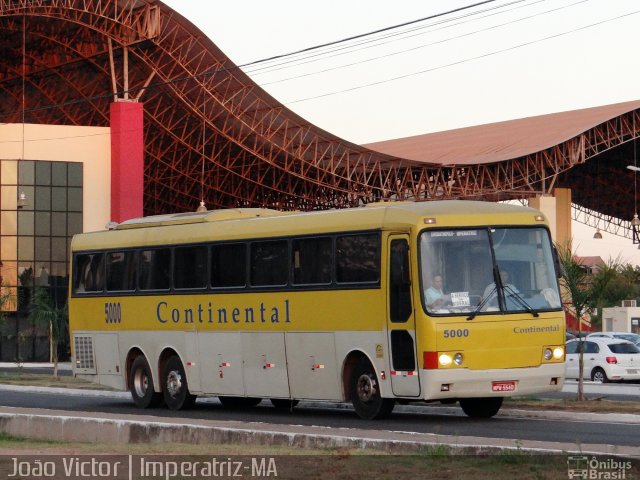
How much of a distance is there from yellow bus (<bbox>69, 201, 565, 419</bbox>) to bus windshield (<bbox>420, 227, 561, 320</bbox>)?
22mm

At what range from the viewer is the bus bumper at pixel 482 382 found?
2133 centimetres

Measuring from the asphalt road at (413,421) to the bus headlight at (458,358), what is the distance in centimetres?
100

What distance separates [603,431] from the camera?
20.6 m

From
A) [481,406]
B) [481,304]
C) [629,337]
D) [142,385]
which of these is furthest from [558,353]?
[629,337]

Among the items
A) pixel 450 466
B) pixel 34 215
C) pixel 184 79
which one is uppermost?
pixel 184 79

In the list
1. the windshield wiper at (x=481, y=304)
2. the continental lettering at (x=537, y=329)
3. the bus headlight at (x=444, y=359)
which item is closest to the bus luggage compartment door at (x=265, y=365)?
the bus headlight at (x=444, y=359)

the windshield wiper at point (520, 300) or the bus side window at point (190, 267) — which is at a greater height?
the bus side window at point (190, 267)

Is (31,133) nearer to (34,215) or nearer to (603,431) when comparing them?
(34,215)

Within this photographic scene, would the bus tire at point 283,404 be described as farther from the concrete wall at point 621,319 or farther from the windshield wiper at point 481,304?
the concrete wall at point 621,319

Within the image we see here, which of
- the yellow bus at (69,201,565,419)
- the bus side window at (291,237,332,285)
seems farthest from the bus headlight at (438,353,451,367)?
the bus side window at (291,237,332,285)

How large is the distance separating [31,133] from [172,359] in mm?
41940

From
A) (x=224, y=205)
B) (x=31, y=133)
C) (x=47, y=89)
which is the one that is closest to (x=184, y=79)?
(x=31, y=133)

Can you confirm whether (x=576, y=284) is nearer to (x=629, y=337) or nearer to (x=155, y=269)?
(x=155, y=269)

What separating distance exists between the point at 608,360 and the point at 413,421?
20844 mm
